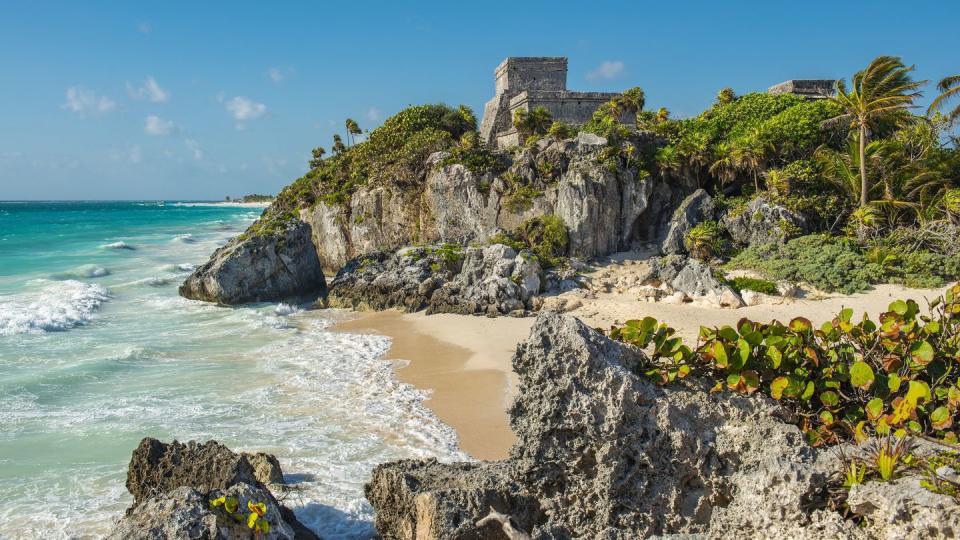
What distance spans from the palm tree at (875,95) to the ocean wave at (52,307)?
76.9 ft

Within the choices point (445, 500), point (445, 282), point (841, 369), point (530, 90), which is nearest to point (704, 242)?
point (445, 282)

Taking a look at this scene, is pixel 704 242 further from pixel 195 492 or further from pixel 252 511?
pixel 195 492

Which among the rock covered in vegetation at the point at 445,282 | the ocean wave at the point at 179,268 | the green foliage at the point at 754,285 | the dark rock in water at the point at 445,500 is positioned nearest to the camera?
the dark rock in water at the point at 445,500

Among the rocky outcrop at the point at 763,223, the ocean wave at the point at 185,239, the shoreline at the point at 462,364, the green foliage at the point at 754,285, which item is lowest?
the shoreline at the point at 462,364

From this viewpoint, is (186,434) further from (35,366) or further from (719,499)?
(719,499)

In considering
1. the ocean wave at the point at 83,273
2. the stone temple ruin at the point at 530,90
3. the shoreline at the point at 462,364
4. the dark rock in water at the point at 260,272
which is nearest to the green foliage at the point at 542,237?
the shoreline at the point at 462,364

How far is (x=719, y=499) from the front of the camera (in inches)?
150

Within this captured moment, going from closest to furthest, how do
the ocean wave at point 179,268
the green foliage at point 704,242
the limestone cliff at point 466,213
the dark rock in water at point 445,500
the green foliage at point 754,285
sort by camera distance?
the dark rock in water at point 445,500 → the green foliage at point 754,285 → the green foliage at point 704,242 → the limestone cliff at point 466,213 → the ocean wave at point 179,268

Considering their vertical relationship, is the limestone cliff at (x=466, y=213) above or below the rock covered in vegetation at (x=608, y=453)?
above

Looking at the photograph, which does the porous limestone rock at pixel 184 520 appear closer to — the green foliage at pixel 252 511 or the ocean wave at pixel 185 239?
the green foliage at pixel 252 511

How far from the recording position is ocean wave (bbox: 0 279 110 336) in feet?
48.8

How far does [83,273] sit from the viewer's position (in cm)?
2489

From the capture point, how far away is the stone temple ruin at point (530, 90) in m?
29.0

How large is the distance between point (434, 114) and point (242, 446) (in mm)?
26245
